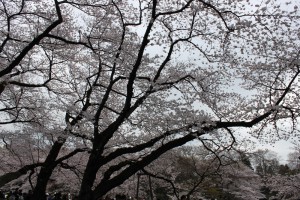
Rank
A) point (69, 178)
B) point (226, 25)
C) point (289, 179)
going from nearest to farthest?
point (226, 25) → point (289, 179) → point (69, 178)

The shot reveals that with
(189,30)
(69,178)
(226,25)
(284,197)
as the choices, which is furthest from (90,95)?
(284,197)

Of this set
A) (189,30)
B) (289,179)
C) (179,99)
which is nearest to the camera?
(189,30)

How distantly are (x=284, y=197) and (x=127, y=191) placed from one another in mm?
10738

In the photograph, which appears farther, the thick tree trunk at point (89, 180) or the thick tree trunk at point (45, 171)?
the thick tree trunk at point (45, 171)

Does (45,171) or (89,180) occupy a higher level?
(45,171)

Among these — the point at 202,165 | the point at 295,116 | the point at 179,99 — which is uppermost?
the point at 202,165

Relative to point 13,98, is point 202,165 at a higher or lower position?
higher

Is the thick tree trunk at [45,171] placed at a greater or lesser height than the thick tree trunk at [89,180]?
greater

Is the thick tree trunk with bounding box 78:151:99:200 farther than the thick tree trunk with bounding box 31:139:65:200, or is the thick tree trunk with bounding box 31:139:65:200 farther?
the thick tree trunk with bounding box 31:139:65:200

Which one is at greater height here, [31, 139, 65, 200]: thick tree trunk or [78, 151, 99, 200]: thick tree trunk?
[31, 139, 65, 200]: thick tree trunk

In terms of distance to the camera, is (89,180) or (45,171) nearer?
(89,180)

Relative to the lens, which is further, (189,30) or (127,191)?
(127,191)

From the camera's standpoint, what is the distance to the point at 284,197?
19656 mm

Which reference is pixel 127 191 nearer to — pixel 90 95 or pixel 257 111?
pixel 90 95
